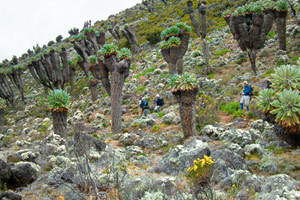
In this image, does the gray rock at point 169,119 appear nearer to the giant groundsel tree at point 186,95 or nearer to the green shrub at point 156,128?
the green shrub at point 156,128

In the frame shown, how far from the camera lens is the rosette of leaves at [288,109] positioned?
6.00 m

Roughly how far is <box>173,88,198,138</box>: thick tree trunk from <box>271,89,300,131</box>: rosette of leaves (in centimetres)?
407

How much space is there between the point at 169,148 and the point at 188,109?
1.70 meters

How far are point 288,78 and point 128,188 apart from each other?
4825 millimetres

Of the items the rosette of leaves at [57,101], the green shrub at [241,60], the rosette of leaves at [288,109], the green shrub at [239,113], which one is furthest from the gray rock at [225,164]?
the green shrub at [241,60]

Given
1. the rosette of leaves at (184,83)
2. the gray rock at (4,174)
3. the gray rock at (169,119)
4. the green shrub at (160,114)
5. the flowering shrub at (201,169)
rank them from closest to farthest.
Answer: the flowering shrub at (201,169) < the gray rock at (4,174) < the rosette of leaves at (184,83) < the gray rock at (169,119) < the green shrub at (160,114)

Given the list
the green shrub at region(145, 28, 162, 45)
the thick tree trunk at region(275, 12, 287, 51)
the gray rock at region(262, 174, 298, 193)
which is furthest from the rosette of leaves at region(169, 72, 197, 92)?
the green shrub at region(145, 28, 162, 45)

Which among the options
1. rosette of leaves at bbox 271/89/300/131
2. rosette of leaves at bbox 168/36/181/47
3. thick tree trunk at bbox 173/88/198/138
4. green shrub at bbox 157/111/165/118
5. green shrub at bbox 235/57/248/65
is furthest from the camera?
green shrub at bbox 235/57/248/65

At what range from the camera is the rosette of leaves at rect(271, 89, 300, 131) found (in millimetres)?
5996

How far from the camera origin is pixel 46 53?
24.5 metres

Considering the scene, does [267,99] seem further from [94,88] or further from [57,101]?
[94,88]

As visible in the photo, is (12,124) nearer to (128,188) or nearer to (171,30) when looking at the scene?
(171,30)

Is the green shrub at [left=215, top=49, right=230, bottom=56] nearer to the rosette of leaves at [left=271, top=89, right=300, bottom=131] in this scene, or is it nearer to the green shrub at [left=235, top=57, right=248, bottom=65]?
the green shrub at [left=235, top=57, right=248, bottom=65]

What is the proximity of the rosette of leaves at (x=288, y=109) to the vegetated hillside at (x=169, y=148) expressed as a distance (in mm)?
1140
